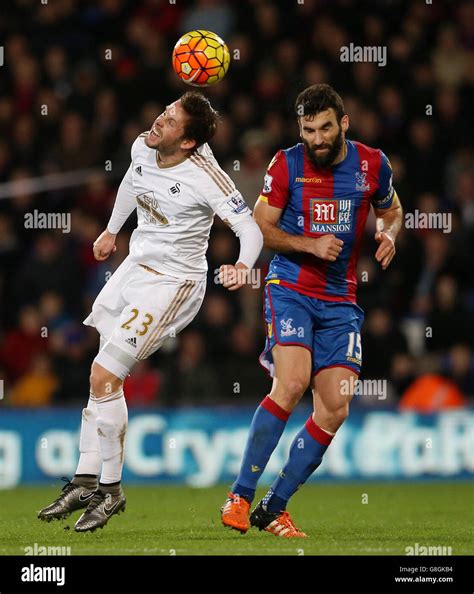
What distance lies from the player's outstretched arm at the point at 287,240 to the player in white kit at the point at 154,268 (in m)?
0.24

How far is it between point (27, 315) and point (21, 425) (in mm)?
1490

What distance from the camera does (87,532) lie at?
7.84 metres

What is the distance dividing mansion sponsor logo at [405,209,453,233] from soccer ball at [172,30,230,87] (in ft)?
18.5

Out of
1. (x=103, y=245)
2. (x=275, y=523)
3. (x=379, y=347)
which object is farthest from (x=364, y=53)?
(x=275, y=523)

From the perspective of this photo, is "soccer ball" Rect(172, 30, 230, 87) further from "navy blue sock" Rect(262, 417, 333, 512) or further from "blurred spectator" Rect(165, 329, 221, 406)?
"blurred spectator" Rect(165, 329, 221, 406)

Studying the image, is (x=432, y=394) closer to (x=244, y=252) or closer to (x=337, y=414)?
(x=337, y=414)


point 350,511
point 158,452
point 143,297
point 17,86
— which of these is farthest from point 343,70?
point 143,297

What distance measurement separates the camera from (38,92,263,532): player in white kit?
25.5 feet

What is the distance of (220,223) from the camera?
45.7ft

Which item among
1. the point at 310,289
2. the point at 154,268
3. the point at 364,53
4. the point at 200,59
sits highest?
the point at 364,53

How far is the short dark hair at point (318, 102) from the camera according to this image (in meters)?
7.70

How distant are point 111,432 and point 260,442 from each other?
34.8 inches
